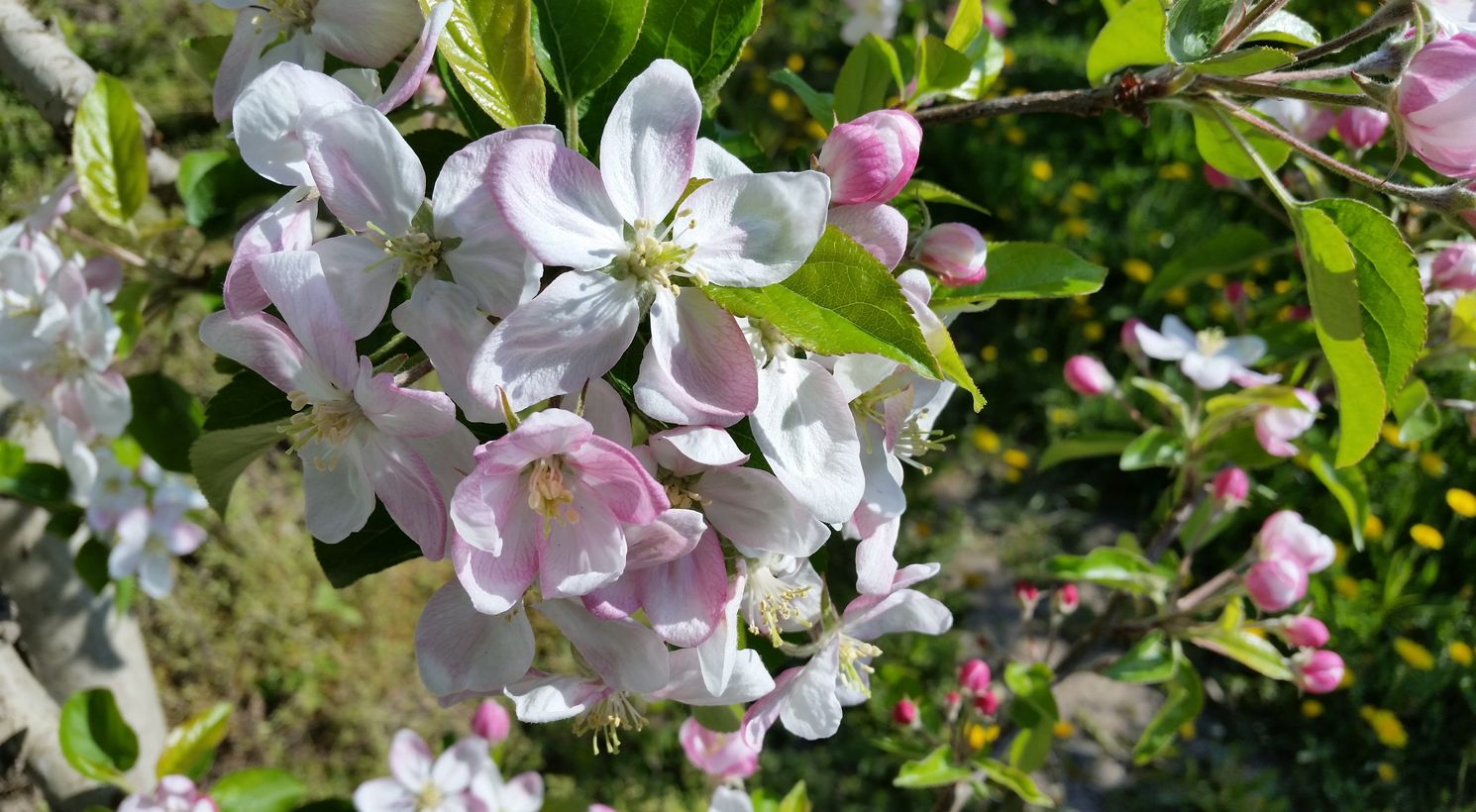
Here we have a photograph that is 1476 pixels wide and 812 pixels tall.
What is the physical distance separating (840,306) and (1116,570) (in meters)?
1.06

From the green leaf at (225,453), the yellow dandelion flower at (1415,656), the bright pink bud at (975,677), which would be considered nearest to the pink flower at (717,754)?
the bright pink bud at (975,677)

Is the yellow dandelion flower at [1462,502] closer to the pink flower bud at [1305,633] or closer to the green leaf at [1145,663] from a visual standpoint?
the pink flower bud at [1305,633]

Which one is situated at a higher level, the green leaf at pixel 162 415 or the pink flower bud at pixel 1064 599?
the green leaf at pixel 162 415

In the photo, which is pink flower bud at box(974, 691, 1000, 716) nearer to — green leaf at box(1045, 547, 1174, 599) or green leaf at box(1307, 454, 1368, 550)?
green leaf at box(1045, 547, 1174, 599)

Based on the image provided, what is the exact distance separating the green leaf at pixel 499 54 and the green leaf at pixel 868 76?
0.37m

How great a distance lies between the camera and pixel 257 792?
143 cm

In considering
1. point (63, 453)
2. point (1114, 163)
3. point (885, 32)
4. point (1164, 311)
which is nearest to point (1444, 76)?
point (63, 453)

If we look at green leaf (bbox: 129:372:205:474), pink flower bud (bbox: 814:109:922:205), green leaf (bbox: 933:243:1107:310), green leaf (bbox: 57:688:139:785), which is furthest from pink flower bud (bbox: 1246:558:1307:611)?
green leaf (bbox: 57:688:139:785)

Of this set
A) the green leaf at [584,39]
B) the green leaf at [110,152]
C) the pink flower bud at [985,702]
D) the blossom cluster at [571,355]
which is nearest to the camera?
the blossom cluster at [571,355]

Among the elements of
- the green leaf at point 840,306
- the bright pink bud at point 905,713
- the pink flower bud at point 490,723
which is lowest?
the pink flower bud at point 490,723

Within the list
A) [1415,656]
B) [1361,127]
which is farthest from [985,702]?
[1415,656]

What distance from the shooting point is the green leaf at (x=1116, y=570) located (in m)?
1.49

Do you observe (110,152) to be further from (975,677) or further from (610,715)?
(975,677)

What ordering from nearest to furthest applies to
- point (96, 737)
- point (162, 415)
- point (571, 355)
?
point (571, 355)
point (162, 415)
point (96, 737)
